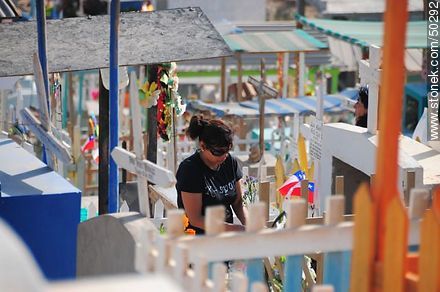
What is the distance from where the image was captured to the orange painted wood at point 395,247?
241 centimetres

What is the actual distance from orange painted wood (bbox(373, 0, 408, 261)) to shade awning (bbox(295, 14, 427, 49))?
809cm

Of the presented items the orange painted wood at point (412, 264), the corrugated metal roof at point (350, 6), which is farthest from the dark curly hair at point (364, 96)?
the corrugated metal roof at point (350, 6)

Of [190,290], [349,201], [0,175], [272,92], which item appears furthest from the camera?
[272,92]

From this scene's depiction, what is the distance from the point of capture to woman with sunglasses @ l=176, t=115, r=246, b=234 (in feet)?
14.7

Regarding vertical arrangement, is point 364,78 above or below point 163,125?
above

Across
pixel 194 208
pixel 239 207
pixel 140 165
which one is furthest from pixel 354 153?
pixel 140 165

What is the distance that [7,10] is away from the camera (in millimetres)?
6000

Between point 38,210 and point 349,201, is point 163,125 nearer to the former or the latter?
point 349,201

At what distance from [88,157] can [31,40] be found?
16.9ft

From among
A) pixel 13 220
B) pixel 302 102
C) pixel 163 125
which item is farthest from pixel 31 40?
pixel 302 102

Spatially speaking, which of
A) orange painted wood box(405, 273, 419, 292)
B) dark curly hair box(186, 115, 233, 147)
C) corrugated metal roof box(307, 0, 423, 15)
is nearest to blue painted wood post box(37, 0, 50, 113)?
dark curly hair box(186, 115, 233, 147)

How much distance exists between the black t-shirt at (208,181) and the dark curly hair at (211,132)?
0.10 m

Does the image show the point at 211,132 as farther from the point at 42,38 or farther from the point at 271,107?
the point at 271,107

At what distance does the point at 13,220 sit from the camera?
3.83 metres
